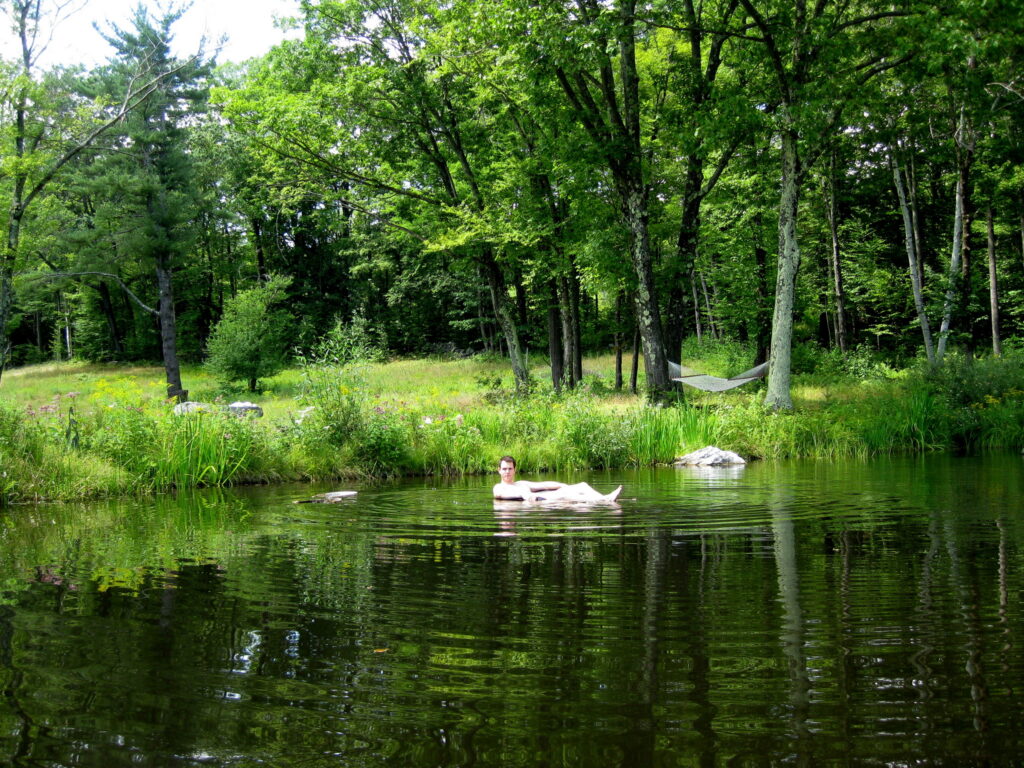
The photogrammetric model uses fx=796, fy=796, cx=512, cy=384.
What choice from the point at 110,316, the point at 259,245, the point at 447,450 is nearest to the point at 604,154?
the point at 447,450

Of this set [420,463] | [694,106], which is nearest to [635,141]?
[694,106]

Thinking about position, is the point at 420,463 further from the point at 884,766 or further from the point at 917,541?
the point at 884,766

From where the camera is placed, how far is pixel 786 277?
55.4 feet

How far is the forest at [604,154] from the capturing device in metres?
16.5

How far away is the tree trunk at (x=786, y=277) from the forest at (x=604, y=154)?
0.05 meters

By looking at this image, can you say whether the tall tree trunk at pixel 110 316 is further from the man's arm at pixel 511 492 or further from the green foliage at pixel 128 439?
the man's arm at pixel 511 492

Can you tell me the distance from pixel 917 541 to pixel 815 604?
2268mm

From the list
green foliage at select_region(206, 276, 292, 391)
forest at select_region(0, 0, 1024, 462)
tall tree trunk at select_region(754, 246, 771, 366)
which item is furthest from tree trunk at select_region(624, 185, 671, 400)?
green foliage at select_region(206, 276, 292, 391)

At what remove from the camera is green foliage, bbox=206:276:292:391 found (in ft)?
101

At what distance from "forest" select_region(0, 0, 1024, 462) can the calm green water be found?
1032 cm

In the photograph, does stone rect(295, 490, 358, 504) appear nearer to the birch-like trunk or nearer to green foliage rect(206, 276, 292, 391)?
the birch-like trunk

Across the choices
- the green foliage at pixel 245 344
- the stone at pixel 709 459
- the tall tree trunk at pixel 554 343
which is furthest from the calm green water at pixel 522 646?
the green foliage at pixel 245 344

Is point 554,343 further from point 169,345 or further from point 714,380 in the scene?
point 169,345

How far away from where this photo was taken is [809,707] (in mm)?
2439
